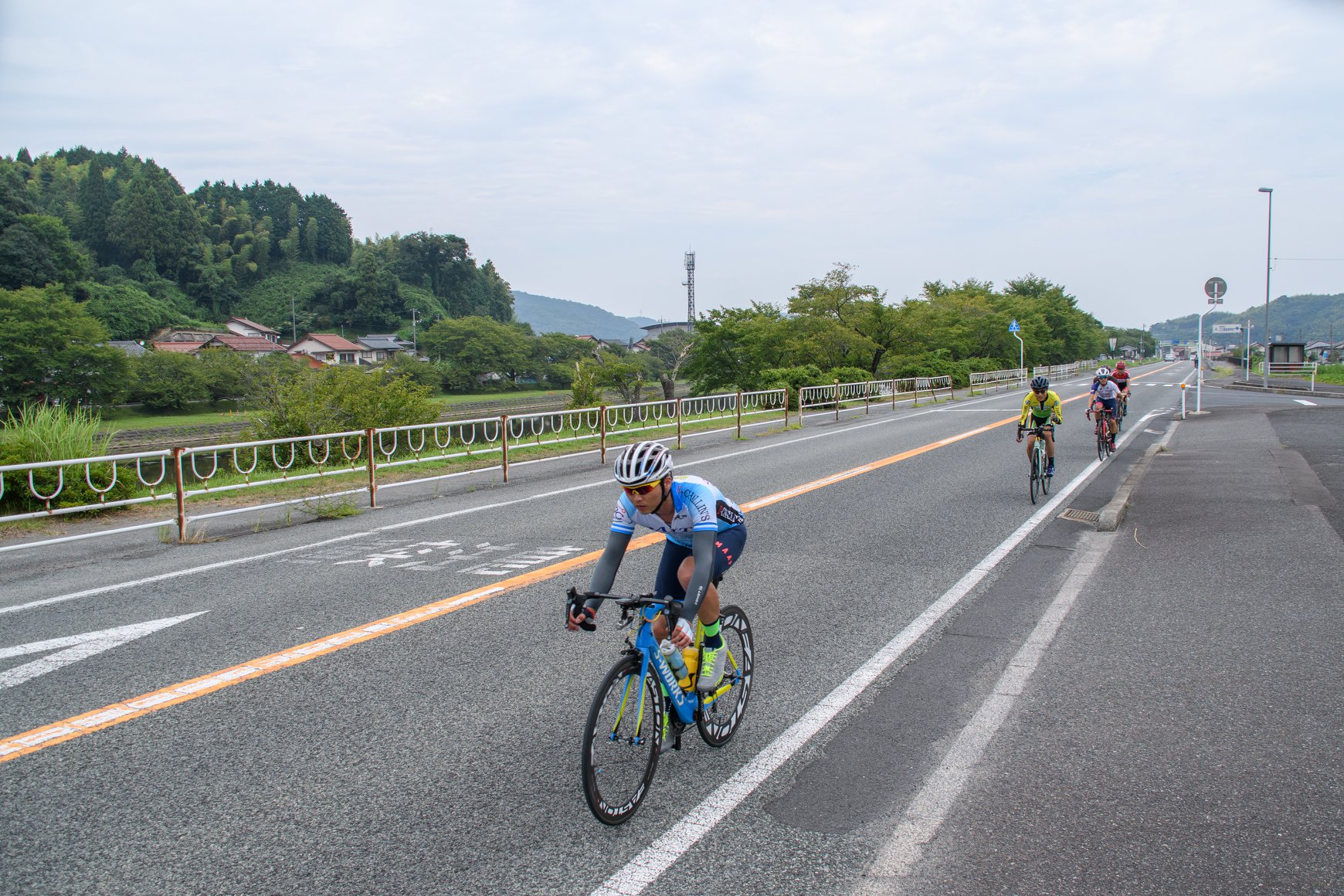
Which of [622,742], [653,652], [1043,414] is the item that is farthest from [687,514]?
[1043,414]

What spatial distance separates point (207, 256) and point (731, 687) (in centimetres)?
14932

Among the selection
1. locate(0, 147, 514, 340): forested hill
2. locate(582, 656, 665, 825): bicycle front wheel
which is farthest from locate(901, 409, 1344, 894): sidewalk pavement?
locate(0, 147, 514, 340): forested hill

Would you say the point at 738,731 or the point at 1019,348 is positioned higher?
the point at 1019,348

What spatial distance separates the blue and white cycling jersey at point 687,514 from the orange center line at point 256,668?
2.79m

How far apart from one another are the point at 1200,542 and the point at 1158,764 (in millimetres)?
5804

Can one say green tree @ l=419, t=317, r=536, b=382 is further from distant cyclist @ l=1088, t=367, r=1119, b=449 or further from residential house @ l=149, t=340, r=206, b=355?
distant cyclist @ l=1088, t=367, r=1119, b=449

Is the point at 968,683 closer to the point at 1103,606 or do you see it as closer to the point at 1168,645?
the point at 1168,645

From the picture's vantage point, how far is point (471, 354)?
318 ft

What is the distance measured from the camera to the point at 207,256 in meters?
132

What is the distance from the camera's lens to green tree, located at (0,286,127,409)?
53.1 m

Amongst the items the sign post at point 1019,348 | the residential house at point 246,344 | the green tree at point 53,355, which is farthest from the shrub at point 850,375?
the residential house at point 246,344

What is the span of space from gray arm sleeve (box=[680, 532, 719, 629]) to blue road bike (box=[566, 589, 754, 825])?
99mm

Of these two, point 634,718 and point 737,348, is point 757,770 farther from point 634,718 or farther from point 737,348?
point 737,348

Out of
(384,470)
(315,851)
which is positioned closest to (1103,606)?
(315,851)
